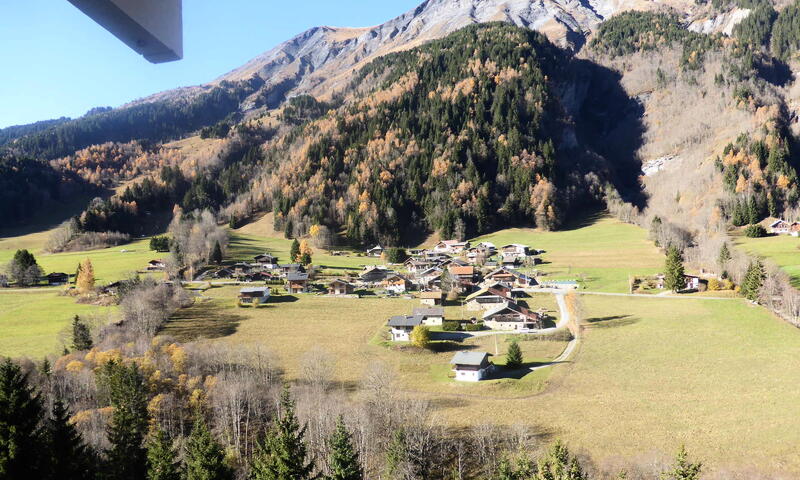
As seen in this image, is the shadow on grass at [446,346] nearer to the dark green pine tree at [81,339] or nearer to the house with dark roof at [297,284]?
the house with dark roof at [297,284]

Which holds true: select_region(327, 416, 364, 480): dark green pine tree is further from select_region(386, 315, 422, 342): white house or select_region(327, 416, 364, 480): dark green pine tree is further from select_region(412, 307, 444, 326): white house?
select_region(412, 307, 444, 326): white house

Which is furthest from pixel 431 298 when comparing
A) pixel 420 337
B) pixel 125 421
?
pixel 125 421

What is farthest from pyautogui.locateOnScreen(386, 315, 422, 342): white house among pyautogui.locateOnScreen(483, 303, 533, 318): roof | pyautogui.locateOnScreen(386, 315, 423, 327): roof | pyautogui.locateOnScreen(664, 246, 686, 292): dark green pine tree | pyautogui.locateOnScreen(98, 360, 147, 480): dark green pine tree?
pyautogui.locateOnScreen(664, 246, 686, 292): dark green pine tree

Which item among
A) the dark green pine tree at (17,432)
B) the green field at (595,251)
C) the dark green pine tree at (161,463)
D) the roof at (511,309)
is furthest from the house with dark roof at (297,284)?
the dark green pine tree at (17,432)

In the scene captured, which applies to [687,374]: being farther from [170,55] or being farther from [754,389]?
[170,55]

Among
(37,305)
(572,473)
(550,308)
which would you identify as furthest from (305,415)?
(37,305)
